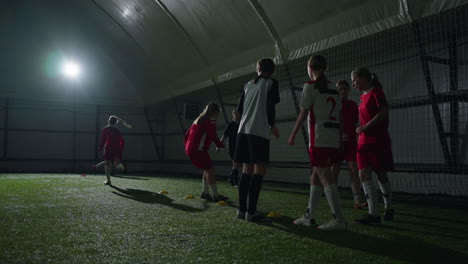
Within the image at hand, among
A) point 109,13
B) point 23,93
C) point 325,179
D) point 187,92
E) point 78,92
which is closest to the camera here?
point 325,179

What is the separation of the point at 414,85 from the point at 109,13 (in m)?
11.6

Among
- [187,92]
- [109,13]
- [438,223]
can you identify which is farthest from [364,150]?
[109,13]

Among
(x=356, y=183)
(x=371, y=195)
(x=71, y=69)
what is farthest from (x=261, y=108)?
(x=71, y=69)

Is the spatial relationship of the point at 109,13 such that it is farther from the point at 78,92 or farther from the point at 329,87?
the point at 329,87

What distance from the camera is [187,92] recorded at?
12.8 meters

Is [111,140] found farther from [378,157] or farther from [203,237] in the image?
[378,157]

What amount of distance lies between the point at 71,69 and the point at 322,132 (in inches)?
621

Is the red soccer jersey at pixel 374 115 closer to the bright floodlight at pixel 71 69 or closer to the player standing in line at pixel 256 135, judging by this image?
the player standing in line at pixel 256 135

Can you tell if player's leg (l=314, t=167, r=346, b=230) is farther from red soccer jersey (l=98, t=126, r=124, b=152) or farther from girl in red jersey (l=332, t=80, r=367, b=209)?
red soccer jersey (l=98, t=126, r=124, b=152)

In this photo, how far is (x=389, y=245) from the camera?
285 cm

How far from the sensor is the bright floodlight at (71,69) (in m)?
16.3

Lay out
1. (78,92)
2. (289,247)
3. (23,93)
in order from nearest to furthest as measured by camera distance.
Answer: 1. (289,247)
2. (23,93)
3. (78,92)

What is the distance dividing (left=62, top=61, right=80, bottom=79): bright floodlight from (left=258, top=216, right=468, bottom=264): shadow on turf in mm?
15583

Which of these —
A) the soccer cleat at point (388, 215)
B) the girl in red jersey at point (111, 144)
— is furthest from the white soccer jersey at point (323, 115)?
the girl in red jersey at point (111, 144)
